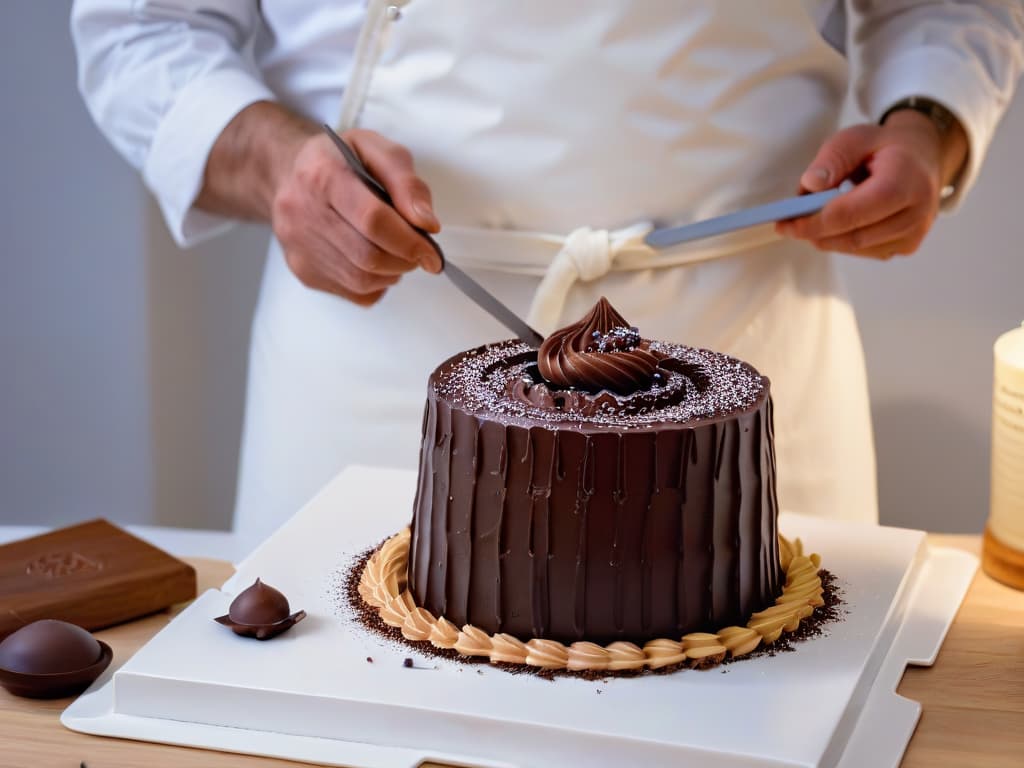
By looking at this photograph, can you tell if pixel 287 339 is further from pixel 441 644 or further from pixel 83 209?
pixel 83 209

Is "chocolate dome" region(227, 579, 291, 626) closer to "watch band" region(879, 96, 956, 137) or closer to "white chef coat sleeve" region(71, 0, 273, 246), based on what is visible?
"white chef coat sleeve" region(71, 0, 273, 246)

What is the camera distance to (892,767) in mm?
1035

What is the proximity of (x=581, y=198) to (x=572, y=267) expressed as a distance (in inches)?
3.5

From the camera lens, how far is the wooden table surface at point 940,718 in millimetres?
1053

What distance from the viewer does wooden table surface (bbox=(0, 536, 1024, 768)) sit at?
1.05 m

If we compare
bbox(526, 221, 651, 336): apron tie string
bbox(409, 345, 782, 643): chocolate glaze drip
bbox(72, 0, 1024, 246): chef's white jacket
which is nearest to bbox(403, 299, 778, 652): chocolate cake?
bbox(409, 345, 782, 643): chocolate glaze drip

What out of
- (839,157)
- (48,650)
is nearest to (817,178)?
(839,157)

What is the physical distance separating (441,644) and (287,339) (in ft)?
2.52

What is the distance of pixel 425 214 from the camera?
1454 millimetres

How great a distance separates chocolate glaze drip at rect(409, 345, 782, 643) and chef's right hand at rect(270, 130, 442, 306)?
0.92ft

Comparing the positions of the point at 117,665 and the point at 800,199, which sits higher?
the point at 800,199

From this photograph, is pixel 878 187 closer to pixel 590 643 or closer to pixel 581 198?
pixel 581 198

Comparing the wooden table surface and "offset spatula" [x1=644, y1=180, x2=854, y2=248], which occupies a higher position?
"offset spatula" [x1=644, y1=180, x2=854, y2=248]

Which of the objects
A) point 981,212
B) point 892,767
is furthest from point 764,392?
point 981,212
